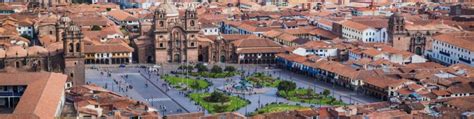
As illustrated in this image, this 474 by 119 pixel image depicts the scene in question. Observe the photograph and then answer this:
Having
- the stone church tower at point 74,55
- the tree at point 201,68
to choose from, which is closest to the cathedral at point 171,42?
the tree at point 201,68

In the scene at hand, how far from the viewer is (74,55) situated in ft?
126

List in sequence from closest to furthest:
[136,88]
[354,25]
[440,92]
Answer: [440,92]
[136,88]
[354,25]

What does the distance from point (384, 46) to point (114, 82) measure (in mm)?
18392

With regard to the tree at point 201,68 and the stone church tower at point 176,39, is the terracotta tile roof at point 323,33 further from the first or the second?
the tree at point 201,68

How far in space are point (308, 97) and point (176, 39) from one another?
539 inches

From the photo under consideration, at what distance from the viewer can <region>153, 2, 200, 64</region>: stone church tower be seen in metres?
48.7

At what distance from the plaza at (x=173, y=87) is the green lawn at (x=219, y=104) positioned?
0.90 ft

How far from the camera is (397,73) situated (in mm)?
40875

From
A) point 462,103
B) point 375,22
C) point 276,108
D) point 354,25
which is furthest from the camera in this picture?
point 375,22

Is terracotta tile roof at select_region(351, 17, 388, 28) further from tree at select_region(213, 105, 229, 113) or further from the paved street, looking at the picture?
tree at select_region(213, 105, 229, 113)

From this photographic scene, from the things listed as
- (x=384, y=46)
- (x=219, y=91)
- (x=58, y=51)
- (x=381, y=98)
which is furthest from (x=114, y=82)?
(x=384, y=46)

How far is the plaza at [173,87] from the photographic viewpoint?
120 ft

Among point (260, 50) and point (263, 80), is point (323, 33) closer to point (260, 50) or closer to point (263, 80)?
point (260, 50)

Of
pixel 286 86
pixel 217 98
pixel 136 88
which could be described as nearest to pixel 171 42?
pixel 136 88
